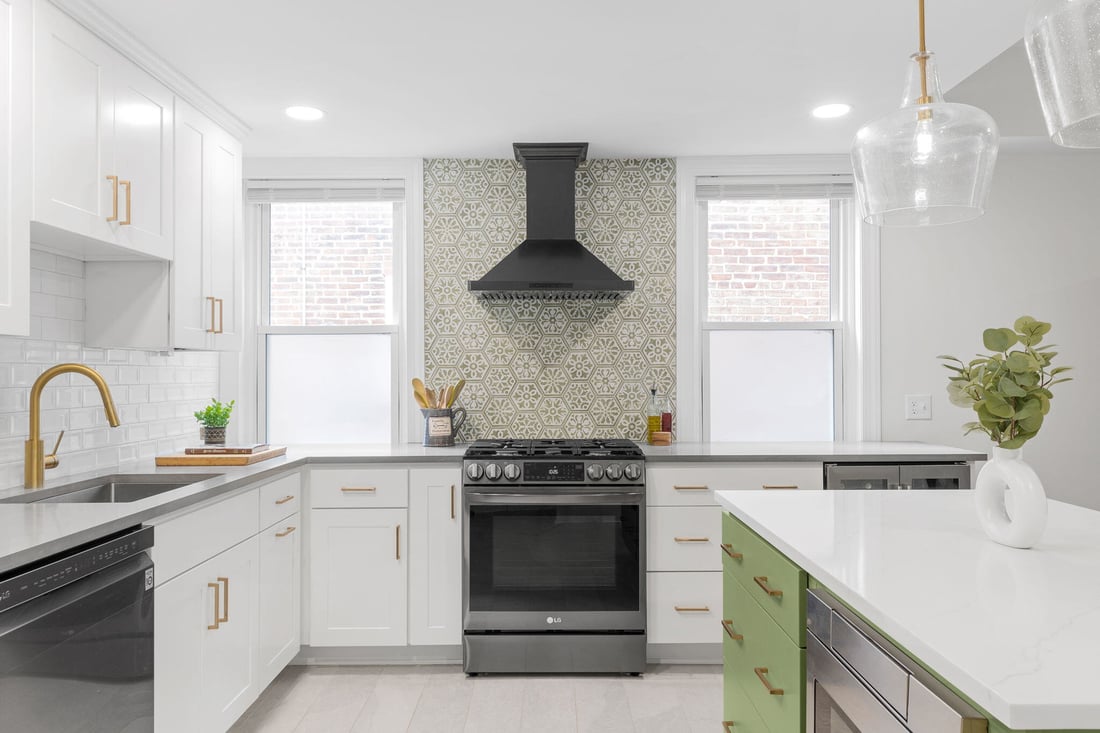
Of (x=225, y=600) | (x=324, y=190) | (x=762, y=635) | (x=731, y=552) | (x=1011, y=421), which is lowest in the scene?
(x=225, y=600)

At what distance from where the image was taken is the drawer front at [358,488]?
3.10 metres

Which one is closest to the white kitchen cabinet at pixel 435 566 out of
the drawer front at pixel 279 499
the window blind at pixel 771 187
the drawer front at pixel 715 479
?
the drawer front at pixel 279 499

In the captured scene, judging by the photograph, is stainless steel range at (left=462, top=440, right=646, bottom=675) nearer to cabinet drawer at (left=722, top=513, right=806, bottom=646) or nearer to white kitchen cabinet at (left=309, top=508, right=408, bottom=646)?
white kitchen cabinet at (left=309, top=508, right=408, bottom=646)

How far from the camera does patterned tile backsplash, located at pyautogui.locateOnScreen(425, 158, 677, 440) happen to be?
3.74 metres

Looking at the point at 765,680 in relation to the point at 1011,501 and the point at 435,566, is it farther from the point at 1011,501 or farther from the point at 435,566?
the point at 435,566

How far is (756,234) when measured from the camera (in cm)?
385

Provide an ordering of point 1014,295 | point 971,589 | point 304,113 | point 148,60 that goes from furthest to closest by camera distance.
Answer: point 1014,295, point 304,113, point 148,60, point 971,589

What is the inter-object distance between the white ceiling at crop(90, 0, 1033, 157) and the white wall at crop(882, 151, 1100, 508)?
3.18 ft

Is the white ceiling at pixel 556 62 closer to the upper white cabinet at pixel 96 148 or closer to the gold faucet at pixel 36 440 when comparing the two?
the upper white cabinet at pixel 96 148

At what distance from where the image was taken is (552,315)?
12.3 ft

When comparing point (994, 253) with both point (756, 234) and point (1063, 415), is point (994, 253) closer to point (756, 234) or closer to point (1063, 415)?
point (1063, 415)

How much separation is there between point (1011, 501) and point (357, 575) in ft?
8.33

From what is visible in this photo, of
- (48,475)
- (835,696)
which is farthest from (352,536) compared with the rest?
(835,696)

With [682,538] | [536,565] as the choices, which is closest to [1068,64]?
[682,538]
